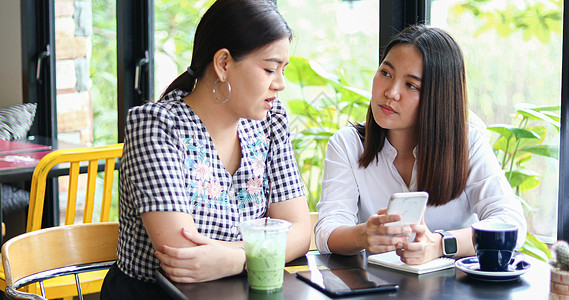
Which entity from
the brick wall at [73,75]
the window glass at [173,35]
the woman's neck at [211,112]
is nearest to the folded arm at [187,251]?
the woman's neck at [211,112]

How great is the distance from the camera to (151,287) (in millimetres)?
1544

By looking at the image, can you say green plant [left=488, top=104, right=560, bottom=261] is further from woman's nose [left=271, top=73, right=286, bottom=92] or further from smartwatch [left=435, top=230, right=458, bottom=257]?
woman's nose [left=271, top=73, right=286, bottom=92]

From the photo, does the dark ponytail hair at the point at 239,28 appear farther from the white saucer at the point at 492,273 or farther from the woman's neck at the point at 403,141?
the white saucer at the point at 492,273

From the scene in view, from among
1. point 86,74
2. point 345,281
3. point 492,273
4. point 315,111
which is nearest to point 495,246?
point 492,273

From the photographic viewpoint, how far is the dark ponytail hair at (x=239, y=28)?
157 centimetres

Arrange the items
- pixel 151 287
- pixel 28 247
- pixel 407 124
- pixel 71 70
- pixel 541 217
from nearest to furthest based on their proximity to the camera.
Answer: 1. pixel 151 287
2. pixel 28 247
3. pixel 407 124
4. pixel 541 217
5. pixel 71 70

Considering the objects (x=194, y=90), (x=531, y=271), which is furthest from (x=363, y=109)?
(x=531, y=271)

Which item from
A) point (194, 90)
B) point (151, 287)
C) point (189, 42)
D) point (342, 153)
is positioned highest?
point (189, 42)

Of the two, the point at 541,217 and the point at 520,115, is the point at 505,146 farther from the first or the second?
the point at 541,217

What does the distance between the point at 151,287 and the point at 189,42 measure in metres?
1.88

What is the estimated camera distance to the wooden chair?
1583mm

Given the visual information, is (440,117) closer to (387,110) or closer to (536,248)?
(387,110)

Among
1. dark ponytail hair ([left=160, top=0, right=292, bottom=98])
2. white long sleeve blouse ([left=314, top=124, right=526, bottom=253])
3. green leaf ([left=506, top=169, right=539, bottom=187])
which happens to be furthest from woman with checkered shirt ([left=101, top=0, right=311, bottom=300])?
green leaf ([left=506, top=169, right=539, bottom=187])

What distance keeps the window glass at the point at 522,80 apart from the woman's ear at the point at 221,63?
852 millimetres
